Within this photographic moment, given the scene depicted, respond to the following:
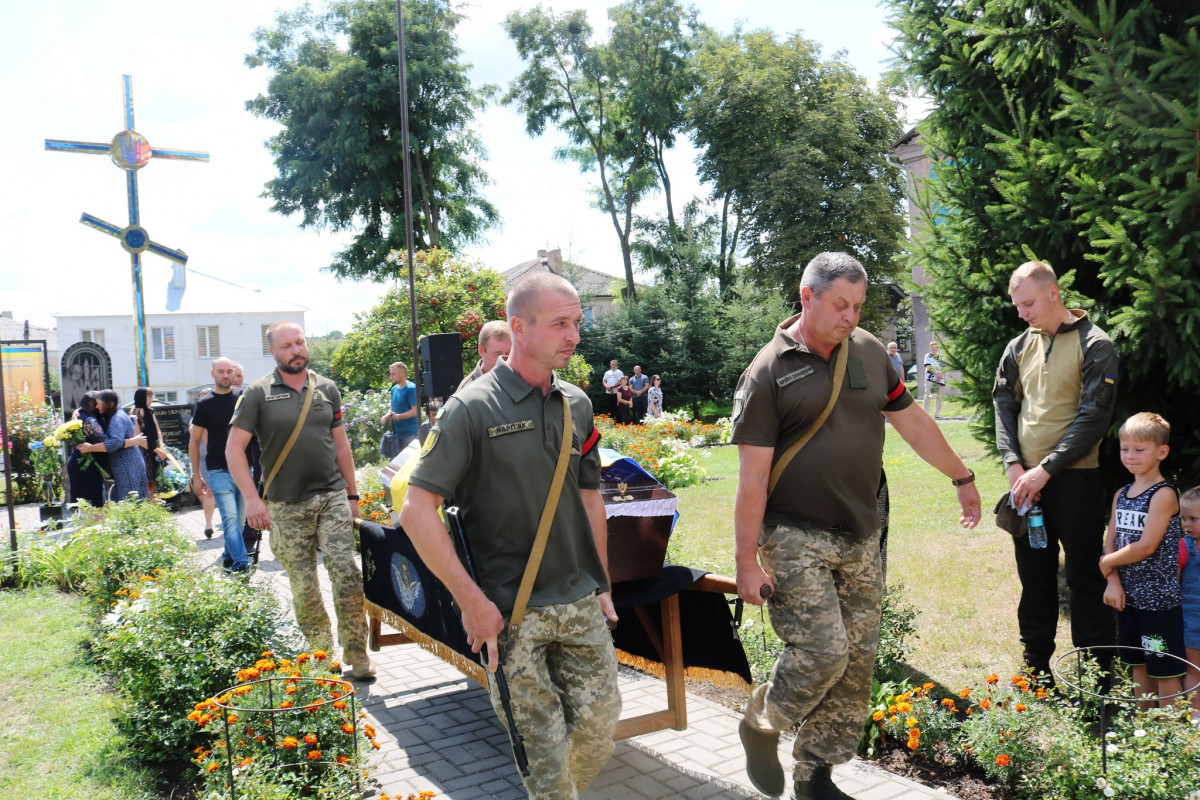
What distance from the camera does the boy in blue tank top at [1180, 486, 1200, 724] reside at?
413 cm

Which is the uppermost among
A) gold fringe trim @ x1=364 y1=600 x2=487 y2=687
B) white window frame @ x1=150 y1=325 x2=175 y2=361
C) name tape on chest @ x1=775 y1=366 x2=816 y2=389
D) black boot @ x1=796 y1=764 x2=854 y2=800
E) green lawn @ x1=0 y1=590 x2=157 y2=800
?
white window frame @ x1=150 y1=325 x2=175 y2=361

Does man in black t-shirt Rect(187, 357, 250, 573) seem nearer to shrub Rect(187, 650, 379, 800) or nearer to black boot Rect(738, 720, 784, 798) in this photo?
shrub Rect(187, 650, 379, 800)

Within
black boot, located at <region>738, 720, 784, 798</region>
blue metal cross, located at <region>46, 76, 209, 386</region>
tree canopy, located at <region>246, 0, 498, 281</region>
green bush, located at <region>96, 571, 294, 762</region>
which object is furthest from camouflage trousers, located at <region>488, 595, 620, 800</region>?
tree canopy, located at <region>246, 0, 498, 281</region>

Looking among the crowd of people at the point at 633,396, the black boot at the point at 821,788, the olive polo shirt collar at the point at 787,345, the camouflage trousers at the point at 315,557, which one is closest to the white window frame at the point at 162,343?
the crowd of people at the point at 633,396

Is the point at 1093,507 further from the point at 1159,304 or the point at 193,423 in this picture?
the point at 193,423

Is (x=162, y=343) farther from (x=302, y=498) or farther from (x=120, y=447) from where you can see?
(x=302, y=498)

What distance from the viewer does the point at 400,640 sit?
19.6 ft

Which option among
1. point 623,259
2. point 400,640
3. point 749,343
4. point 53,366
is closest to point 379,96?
point 623,259

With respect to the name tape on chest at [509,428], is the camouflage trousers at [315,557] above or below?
below

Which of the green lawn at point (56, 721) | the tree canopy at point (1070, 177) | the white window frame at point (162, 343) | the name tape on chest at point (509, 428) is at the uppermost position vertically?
the white window frame at point (162, 343)

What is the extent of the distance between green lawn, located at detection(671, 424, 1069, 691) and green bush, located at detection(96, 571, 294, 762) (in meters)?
3.45

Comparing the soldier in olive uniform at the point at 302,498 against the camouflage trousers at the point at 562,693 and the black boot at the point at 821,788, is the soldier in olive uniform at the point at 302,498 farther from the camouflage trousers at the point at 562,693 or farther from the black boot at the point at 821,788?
the black boot at the point at 821,788

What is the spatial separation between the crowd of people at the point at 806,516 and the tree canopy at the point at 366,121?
3020 centimetres

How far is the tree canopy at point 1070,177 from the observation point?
186 inches
